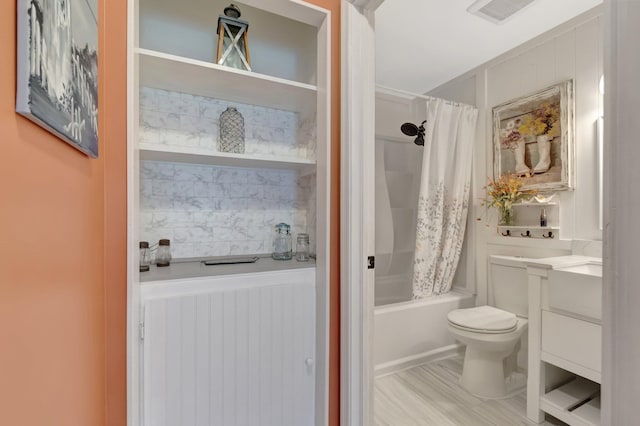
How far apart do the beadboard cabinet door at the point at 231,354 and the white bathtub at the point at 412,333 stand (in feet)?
3.03

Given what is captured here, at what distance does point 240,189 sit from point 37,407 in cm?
131

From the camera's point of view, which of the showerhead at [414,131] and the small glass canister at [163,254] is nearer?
the small glass canister at [163,254]

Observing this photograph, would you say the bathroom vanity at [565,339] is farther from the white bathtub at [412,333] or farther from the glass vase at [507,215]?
the white bathtub at [412,333]

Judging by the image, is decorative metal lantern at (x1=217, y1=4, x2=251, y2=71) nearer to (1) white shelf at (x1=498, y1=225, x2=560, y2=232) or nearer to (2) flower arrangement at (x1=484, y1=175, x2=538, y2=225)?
(2) flower arrangement at (x1=484, y1=175, x2=538, y2=225)

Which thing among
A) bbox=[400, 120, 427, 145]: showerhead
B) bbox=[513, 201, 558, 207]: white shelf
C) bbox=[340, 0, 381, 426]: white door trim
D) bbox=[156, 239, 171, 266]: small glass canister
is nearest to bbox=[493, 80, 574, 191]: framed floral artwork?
bbox=[513, 201, 558, 207]: white shelf

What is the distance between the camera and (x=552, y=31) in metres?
2.05

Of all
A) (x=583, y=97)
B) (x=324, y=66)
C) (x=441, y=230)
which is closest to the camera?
(x=324, y=66)

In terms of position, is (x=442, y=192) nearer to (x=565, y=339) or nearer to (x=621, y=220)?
(x=565, y=339)

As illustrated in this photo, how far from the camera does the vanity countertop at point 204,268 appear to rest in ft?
3.84

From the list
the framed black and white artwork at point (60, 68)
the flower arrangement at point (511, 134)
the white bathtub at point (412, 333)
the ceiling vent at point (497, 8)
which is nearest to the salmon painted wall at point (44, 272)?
the framed black and white artwork at point (60, 68)

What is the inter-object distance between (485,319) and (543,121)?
57.9 inches

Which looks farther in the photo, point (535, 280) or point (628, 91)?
point (535, 280)

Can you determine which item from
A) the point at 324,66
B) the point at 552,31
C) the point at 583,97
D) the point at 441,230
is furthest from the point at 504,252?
the point at 324,66

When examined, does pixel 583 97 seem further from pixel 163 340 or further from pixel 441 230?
pixel 163 340
